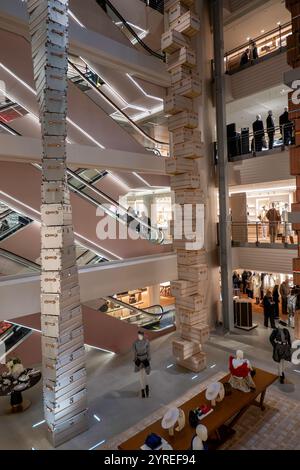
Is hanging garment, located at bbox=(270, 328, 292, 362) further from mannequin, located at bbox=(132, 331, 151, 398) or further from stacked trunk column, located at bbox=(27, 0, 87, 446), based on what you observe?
stacked trunk column, located at bbox=(27, 0, 87, 446)

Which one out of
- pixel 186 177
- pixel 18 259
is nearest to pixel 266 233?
pixel 186 177

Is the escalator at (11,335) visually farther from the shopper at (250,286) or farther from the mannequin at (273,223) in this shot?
the shopper at (250,286)

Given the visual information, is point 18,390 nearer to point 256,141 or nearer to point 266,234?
point 256,141

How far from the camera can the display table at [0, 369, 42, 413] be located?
5535mm

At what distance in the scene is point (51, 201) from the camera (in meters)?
4.89

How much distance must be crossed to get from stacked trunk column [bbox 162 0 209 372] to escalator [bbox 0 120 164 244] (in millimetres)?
1929

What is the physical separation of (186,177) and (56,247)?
3873mm

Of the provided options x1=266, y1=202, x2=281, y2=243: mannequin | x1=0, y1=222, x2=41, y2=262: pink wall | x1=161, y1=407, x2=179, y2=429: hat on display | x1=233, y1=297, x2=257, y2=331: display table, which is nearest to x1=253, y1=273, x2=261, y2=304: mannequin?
x1=233, y1=297, x2=257, y2=331: display table

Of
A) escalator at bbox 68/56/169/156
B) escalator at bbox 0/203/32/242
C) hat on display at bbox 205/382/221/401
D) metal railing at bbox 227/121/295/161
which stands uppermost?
escalator at bbox 68/56/169/156

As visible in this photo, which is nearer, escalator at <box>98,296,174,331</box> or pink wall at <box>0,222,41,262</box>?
pink wall at <box>0,222,41,262</box>

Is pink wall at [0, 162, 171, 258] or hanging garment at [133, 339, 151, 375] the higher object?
pink wall at [0, 162, 171, 258]

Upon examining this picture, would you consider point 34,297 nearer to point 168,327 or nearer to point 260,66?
point 168,327

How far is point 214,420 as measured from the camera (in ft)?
14.4
